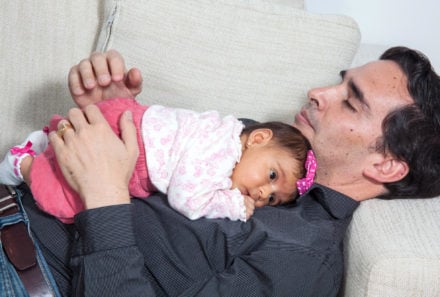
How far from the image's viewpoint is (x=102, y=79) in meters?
1.41

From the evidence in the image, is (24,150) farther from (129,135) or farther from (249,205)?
(249,205)

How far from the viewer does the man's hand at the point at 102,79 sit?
1413 mm

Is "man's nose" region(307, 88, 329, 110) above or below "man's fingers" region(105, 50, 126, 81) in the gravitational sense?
below

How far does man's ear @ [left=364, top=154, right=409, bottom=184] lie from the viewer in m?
1.48

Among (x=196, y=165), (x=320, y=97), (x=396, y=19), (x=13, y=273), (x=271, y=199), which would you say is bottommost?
(x=13, y=273)

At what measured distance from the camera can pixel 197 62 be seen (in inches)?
67.0

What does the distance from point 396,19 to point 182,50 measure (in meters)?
1.13

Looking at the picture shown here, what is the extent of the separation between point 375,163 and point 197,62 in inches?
25.1

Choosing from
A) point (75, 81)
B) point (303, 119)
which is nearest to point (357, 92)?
point (303, 119)

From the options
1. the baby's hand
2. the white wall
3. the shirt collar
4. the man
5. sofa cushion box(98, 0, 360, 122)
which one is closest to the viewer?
the man

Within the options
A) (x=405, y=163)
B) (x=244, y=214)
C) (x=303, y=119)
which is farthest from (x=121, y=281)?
(x=405, y=163)

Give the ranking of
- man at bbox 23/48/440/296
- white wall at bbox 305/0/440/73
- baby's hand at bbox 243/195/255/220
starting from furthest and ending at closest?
white wall at bbox 305/0/440/73 → baby's hand at bbox 243/195/255/220 → man at bbox 23/48/440/296

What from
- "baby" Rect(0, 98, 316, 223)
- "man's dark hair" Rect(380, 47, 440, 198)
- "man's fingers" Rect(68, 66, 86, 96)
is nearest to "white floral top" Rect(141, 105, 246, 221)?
"baby" Rect(0, 98, 316, 223)

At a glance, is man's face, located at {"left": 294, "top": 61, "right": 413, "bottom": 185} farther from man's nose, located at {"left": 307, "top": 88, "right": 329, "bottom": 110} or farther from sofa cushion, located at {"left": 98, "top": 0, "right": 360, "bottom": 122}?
sofa cushion, located at {"left": 98, "top": 0, "right": 360, "bottom": 122}
